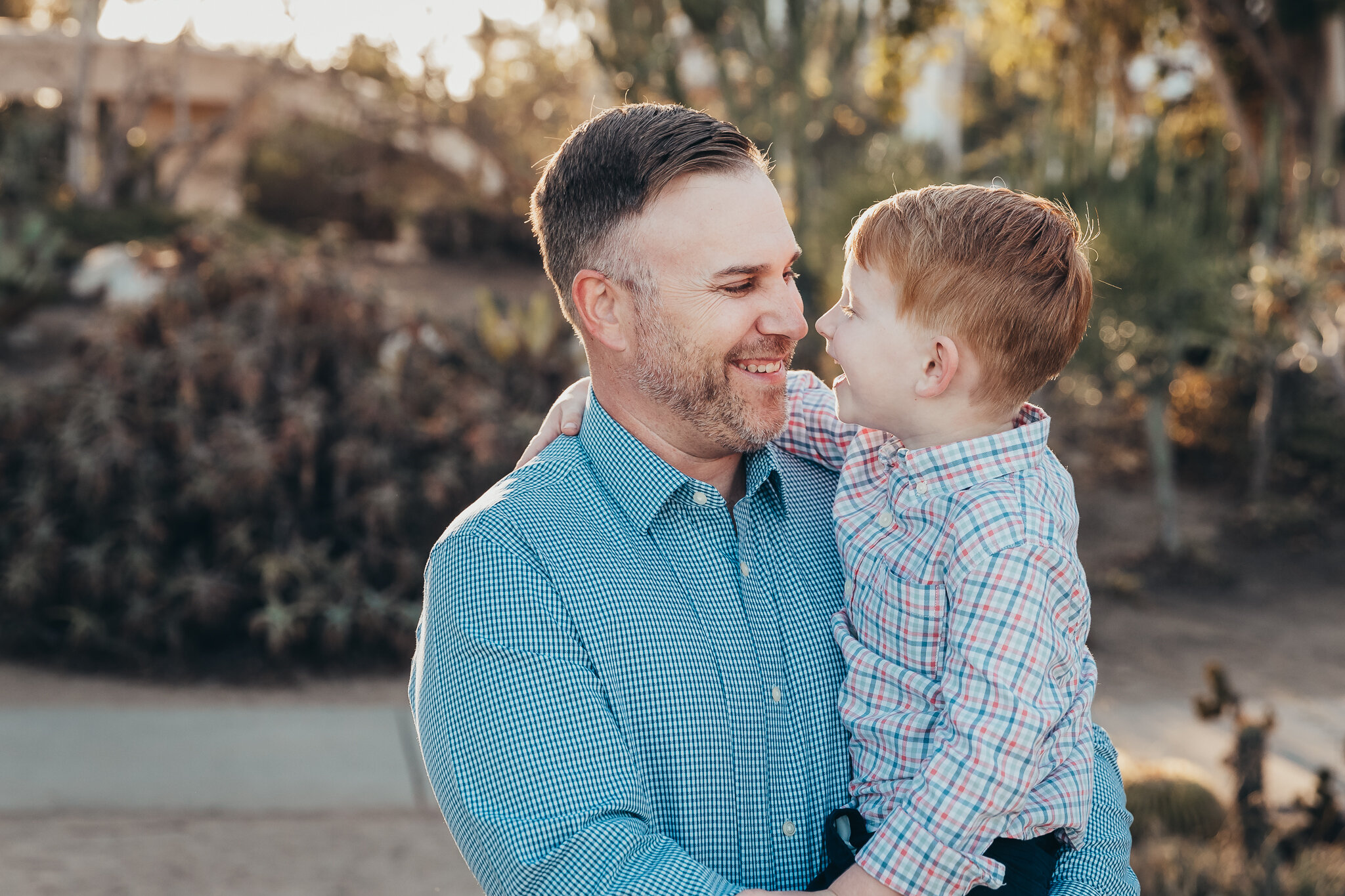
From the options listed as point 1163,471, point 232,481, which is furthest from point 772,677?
point 1163,471

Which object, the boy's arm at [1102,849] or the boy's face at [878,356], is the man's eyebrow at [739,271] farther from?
the boy's arm at [1102,849]

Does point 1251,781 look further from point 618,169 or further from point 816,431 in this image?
point 618,169

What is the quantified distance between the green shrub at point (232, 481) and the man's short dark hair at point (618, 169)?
15.9 feet

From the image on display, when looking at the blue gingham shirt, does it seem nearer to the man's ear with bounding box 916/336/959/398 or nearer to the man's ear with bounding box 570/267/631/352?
the man's ear with bounding box 570/267/631/352

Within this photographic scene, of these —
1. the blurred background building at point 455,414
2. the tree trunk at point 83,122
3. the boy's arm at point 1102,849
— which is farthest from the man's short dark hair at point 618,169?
the tree trunk at point 83,122

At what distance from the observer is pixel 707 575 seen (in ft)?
6.22

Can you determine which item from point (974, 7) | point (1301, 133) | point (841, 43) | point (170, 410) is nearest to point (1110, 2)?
point (974, 7)

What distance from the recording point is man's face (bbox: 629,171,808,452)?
6.46 feet

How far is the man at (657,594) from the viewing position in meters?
1.53

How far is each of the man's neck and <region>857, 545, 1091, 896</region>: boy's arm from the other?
54 centimetres

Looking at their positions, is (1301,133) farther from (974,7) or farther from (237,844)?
(237,844)

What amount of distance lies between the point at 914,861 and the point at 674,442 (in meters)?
0.80

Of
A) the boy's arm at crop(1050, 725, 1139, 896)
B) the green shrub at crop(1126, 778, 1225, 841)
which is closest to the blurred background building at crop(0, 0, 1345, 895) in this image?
the green shrub at crop(1126, 778, 1225, 841)

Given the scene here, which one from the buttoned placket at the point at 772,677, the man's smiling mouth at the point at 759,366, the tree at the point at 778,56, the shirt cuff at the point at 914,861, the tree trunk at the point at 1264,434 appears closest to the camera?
the shirt cuff at the point at 914,861
